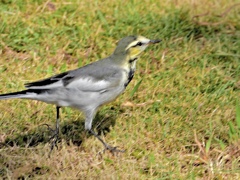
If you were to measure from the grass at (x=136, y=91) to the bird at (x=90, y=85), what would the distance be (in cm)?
24

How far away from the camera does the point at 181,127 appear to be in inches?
218

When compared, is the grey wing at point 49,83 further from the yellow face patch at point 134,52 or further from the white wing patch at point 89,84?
the yellow face patch at point 134,52

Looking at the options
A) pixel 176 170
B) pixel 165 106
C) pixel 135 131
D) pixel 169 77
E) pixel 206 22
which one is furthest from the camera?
pixel 206 22

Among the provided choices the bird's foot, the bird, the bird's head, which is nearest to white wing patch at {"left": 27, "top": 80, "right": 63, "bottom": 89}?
the bird

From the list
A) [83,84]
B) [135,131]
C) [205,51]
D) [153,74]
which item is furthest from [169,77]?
[83,84]

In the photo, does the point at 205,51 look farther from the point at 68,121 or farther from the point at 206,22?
the point at 68,121

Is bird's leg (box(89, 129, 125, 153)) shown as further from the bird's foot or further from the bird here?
the bird's foot

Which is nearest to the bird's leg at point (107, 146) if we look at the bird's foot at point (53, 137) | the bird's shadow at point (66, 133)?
the bird's shadow at point (66, 133)

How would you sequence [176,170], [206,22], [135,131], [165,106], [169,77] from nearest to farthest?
[176,170] < [135,131] < [165,106] < [169,77] < [206,22]

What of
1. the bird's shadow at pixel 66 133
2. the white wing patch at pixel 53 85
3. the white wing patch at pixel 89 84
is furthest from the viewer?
the bird's shadow at pixel 66 133

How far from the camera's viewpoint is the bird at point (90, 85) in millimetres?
4973

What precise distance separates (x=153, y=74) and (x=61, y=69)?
88cm

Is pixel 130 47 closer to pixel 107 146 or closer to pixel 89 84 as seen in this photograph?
pixel 89 84

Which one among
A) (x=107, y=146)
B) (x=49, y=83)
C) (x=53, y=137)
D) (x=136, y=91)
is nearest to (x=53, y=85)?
(x=49, y=83)
